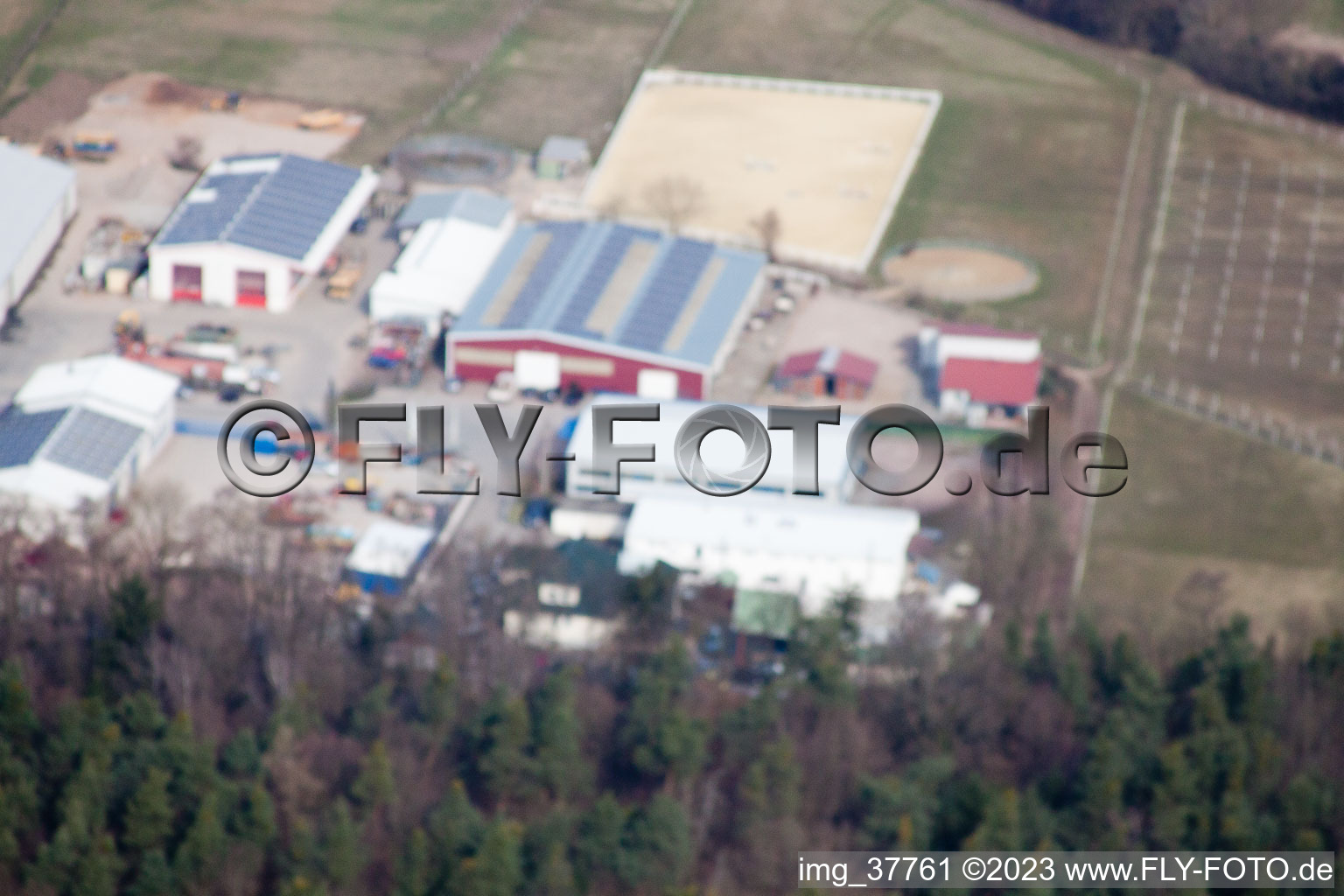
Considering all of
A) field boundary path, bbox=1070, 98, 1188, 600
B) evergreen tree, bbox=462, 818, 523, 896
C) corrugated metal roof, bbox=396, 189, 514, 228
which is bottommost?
field boundary path, bbox=1070, 98, 1188, 600

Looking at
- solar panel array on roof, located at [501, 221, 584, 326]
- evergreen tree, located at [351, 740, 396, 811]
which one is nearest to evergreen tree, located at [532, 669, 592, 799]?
evergreen tree, located at [351, 740, 396, 811]

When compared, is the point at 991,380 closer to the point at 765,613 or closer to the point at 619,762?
the point at 765,613

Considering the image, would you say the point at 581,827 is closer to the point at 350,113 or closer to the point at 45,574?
the point at 45,574

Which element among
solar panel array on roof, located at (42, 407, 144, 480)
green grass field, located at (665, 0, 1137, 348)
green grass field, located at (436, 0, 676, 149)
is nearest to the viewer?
solar panel array on roof, located at (42, 407, 144, 480)

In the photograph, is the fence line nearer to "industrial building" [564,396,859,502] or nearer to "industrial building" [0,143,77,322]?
"industrial building" [564,396,859,502]

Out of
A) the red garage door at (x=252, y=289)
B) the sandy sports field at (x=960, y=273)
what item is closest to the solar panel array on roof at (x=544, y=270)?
the red garage door at (x=252, y=289)

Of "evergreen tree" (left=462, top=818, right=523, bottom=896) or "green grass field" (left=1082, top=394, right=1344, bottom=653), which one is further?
"green grass field" (left=1082, top=394, right=1344, bottom=653)

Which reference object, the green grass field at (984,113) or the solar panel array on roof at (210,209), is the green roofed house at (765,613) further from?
the solar panel array on roof at (210,209)

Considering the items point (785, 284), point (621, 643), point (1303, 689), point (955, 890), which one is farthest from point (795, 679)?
point (785, 284)
